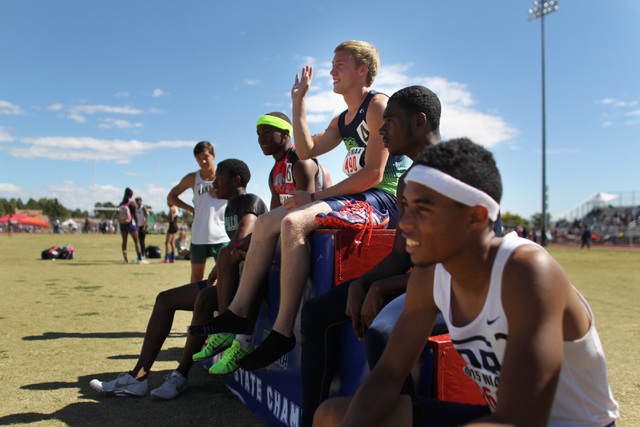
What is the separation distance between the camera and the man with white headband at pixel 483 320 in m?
1.15

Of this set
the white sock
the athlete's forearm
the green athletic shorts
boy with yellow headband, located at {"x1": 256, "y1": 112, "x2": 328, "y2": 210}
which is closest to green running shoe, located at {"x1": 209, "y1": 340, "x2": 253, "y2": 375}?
the white sock

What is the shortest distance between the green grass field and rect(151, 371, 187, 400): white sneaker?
5 centimetres

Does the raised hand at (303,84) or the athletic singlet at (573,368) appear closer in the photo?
the athletic singlet at (573,368)

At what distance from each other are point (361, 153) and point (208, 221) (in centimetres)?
289

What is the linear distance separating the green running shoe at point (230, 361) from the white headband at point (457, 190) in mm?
1890

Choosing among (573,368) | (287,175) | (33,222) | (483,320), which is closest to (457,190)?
(483,320)

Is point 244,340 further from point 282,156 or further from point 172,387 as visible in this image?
point 282,156

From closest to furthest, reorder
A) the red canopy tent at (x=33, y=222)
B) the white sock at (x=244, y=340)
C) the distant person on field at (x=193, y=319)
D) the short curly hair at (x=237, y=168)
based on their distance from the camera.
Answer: the white sock at (x=244, y=340) → the distant person on field at (x=193, y=319) → the short curly hair at (x=237, y=168) → the red canopy tent at (x=33, y=222)

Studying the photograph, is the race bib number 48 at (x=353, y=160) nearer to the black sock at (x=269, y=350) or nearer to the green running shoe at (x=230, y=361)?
the black sock at (x=269, y=350)

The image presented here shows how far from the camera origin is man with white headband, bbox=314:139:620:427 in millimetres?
1152

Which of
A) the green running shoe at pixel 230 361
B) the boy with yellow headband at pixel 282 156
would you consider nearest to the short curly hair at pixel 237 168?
the boy with yellow headband at pixel 282 156

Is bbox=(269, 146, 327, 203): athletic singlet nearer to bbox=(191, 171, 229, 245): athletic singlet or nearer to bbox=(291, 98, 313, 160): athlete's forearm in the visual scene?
A: bbox=(291, 98, 313, 160): athlete's forearm

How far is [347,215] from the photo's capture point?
2.56m

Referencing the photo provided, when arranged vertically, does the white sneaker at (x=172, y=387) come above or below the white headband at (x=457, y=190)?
below
